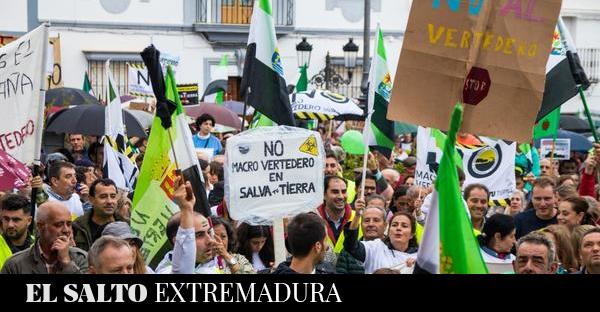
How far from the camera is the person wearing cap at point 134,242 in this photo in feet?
23.2

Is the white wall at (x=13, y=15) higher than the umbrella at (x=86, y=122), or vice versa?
the white wall at (x=13, y=15)

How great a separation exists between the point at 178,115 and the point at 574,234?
2602 mm

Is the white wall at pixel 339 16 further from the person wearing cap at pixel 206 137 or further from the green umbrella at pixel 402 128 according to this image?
the person wearing cap at pixel 206 137

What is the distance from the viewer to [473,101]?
785 cm

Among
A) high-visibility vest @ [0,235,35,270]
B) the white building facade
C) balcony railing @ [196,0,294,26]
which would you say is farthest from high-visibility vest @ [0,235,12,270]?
balcony railing @ [196,0,294,26]

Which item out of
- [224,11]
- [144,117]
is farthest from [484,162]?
[224,11]

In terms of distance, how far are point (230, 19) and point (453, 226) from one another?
2970 centimetres

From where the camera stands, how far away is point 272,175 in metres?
8.83

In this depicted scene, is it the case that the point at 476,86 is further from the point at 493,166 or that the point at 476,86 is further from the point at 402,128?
the point at 402,128

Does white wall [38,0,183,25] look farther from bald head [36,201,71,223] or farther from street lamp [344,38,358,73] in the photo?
bald head [36,201,71,223]

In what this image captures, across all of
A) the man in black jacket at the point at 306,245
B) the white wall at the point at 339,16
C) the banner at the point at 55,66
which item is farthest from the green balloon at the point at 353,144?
the white wall at the point at 339,16

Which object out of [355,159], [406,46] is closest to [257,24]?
[406,46]

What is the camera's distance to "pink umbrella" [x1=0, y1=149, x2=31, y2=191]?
8594 millimetres

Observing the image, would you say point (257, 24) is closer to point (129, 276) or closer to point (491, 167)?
point (491, 167)
